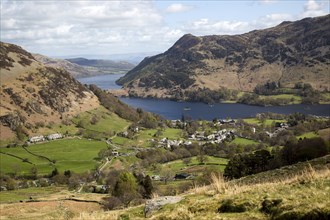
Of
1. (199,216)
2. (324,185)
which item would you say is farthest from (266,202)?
(324,185)

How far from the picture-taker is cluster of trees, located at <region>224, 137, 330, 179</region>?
263 ft

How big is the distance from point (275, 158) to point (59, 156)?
107 m

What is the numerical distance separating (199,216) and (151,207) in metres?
3.60

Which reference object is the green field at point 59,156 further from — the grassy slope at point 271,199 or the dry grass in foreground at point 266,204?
the dry grass in foreground at point 266,204

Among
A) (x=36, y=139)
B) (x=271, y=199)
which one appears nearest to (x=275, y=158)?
(x=271, y=199)

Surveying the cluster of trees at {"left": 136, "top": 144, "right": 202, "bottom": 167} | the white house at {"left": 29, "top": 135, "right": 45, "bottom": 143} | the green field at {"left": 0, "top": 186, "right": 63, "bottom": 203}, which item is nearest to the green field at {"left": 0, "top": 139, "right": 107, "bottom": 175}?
the white house at {"left": 29, "top": 135, "right": 45, "bottom": 143}

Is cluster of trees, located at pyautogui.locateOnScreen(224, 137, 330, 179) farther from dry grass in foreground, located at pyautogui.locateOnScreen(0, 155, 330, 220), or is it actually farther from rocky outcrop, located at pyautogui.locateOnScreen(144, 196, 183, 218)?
dry grass in foreground, located at pyautogui.locateOnScreen(0, 155, 330, 220)

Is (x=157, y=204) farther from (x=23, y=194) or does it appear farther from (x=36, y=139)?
(x=36, y=139)

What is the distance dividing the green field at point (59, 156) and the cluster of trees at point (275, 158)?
77.2 meters

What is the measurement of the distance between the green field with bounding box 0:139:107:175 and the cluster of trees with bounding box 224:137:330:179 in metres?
77.2

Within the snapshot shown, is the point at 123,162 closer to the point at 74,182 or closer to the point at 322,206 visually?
the point at 74,182

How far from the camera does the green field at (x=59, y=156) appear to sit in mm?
151250

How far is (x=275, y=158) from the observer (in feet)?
285

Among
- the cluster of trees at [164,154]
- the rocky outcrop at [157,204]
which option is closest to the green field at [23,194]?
the cluster of trees at [164,154]
